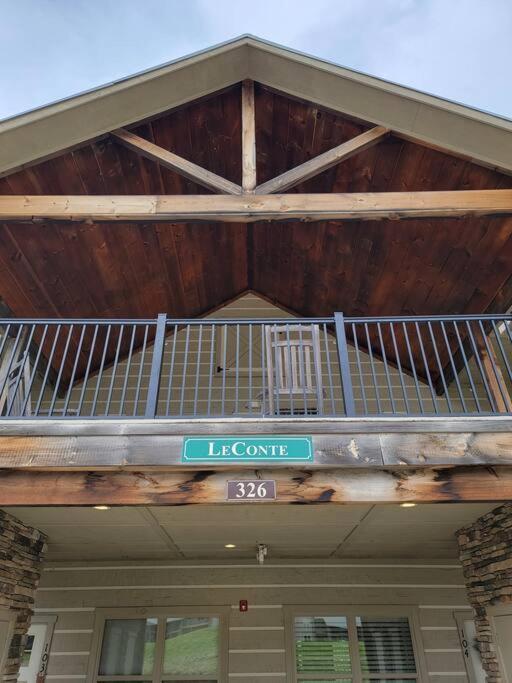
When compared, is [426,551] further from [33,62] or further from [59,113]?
[33,62]

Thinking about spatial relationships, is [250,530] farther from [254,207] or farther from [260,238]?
[260,238]

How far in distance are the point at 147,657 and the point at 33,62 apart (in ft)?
71.9

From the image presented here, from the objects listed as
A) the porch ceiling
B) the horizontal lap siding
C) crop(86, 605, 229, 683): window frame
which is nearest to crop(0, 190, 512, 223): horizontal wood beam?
the porch ceiling

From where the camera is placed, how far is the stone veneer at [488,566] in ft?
13.5

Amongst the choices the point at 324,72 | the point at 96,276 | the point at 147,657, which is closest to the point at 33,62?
the point at 96,276

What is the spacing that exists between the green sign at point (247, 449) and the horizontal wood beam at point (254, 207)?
2.27 meters

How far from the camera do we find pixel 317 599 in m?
5.54

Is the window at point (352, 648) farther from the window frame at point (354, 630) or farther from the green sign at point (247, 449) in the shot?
the green sign at point (247, 449)

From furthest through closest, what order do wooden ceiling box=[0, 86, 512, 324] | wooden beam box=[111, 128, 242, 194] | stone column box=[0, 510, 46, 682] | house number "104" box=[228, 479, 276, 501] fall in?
wooden ceiling box=[0, 86, 512, 324] < wooden beam box=[111, 128, 242, 194] < stone column box=[0, 510, 46, 682] < house number "104" box=[228, 479, 276, 501]

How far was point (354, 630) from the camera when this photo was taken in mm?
5457

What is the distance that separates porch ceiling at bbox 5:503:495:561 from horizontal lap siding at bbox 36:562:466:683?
201 millimetres

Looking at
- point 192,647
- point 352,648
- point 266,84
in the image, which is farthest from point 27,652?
point 266,84

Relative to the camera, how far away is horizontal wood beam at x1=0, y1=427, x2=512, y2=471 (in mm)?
3334

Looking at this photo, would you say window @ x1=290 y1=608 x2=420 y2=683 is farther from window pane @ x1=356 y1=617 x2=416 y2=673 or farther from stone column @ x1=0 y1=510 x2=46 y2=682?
stone column @ x1=0 y1=510 x2=46 y2=682
